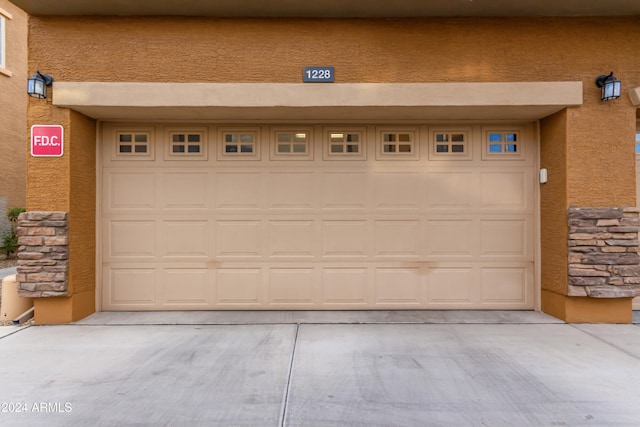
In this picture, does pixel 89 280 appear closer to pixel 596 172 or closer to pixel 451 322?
pixel 451 322

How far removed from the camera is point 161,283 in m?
5.12

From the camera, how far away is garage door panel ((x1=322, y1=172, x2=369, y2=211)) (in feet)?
16.9

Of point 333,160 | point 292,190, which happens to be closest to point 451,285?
point 333,160

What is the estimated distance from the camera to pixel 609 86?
4.43 metres

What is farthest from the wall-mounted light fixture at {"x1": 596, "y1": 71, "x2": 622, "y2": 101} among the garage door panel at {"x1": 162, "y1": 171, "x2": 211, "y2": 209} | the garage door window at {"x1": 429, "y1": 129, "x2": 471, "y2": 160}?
the garage door panel at {"x1": 162, "y1": 171, "x2": 211, "y2": 209}

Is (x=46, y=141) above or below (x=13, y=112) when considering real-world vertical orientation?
below

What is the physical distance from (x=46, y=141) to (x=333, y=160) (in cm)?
364

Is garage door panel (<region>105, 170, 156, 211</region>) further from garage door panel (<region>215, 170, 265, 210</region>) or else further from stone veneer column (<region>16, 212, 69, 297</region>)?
garage door panel (<region>215, 170, 265, 210</region>)

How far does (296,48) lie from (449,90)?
197 cm

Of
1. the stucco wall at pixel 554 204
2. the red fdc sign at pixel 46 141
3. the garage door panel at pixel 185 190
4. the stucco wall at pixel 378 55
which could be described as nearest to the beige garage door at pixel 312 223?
the garage door panel at pixel 185 190

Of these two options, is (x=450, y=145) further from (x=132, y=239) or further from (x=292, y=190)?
(x=132, y=239)

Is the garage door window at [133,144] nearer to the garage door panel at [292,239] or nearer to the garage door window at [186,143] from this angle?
the garage door window at [186,143]

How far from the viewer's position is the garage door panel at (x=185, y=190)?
5121 millimetres

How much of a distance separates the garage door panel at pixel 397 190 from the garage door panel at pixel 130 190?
3.17 meters
